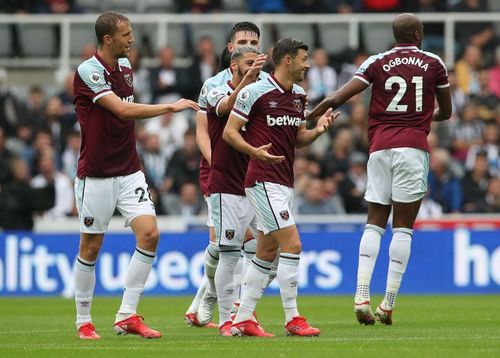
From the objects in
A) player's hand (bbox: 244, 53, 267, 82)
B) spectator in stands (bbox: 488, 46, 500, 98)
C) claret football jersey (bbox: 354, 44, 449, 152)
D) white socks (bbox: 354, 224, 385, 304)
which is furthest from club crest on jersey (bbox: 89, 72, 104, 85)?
spectator in stands (bbox: 488, 46, 500, 98)

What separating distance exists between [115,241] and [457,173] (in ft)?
18.7

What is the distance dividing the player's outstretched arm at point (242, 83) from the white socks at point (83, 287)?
5.67 ft

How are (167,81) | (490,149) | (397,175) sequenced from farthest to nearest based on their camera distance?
(167,81) < (490,149) < (397,175)

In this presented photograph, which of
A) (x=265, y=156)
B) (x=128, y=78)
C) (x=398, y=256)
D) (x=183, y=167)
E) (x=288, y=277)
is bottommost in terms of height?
(x=288, y=277)

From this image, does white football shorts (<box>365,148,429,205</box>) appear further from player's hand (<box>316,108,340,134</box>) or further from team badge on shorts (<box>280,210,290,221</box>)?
team badge on shorts (<box>280,210,290,221</box>)

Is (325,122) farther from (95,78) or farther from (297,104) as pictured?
(95,78)

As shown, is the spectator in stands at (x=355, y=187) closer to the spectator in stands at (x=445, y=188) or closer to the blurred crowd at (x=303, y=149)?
the blurred crowd at (x=303, y=149)

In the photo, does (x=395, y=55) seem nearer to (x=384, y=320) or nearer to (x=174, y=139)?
(x=384, y=320)

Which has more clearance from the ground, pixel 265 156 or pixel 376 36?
pixel 376 36

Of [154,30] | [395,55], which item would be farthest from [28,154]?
[395,55]

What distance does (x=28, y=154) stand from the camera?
22.5 metres

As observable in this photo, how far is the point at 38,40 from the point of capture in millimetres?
25500

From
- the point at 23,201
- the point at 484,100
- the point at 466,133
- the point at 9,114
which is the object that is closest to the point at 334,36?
the point at 484,100

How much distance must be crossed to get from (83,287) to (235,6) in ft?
49.5
